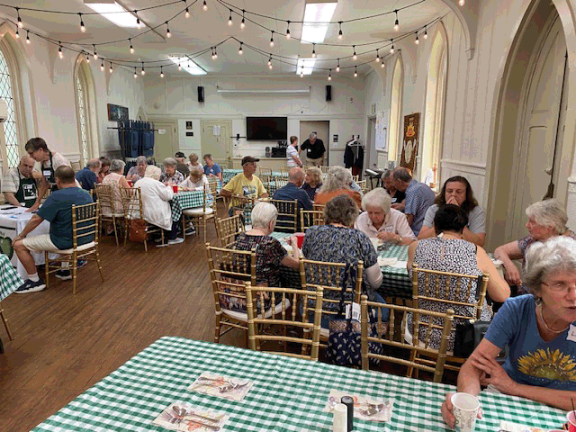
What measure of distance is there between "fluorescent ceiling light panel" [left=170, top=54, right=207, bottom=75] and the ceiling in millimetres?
287

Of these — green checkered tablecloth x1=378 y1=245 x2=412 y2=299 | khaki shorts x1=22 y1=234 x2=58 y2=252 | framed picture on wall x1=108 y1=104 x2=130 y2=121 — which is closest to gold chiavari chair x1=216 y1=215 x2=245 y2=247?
green checkered tablecloth x1=378 y1=245 x2=412 y2=299

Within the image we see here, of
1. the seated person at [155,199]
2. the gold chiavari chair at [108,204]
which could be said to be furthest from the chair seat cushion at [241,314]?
the gold chiavari chair at [108,204]

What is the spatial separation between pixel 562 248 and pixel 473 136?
164 inches

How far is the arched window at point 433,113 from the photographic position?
6988 millimetres

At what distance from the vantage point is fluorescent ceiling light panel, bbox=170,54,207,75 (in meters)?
10.2

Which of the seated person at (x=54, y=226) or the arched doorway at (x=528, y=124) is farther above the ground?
the arched doorway at (x=528, y=124)

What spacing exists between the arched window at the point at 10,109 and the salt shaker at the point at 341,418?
25.8ft

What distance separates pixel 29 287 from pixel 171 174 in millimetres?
3143

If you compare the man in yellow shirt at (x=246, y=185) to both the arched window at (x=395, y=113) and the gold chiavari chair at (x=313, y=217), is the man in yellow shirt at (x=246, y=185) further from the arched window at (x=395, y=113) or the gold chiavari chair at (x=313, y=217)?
the arched window at (x=395, y=113)

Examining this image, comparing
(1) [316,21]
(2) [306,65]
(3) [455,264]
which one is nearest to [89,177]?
(1) [316,21]

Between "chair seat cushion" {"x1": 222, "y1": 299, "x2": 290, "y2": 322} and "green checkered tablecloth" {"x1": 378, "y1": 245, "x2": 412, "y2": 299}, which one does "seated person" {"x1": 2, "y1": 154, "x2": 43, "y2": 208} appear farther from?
"green checkered tablecloth" {"x1": 378, "y1": 245, "x2": 412, "y2": 299}

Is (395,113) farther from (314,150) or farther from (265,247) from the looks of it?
(265,247)

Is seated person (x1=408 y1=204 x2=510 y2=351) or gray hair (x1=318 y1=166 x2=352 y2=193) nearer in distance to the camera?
seated person (x1=408 y1=204 x2=510 y2=351)

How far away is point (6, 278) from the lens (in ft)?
10.1
